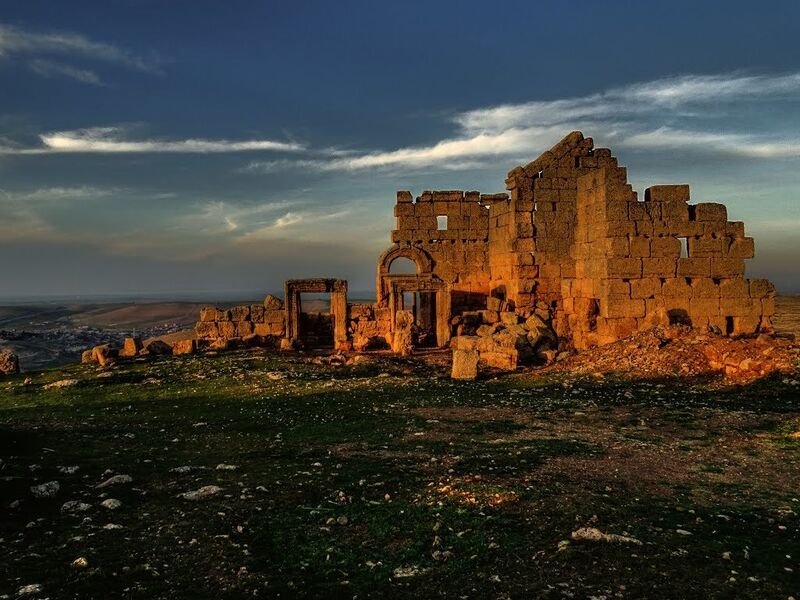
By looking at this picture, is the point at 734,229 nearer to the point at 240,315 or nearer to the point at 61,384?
the point at 240,315

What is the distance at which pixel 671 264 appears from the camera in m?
18.6

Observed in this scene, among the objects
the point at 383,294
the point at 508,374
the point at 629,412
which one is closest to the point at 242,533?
the point at 629,412

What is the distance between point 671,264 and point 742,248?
2.27m

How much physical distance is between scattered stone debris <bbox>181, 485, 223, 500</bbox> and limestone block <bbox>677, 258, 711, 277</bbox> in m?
16.2

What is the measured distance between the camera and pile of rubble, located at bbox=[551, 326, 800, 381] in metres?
13.4

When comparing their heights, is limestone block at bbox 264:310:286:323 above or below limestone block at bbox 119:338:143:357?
above

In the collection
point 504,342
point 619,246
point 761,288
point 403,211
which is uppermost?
point 403,211

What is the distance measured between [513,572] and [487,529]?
0.82m

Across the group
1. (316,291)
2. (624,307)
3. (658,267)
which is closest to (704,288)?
(658,267)

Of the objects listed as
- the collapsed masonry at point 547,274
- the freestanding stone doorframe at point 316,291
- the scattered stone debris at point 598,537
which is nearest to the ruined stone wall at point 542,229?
the collapsed masonry at point 547,274

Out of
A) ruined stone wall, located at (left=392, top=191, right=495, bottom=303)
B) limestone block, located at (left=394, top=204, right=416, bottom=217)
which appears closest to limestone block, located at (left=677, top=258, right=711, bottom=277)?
ruined stone wall, located at (left=392, top=191, right=495, bottom=303)

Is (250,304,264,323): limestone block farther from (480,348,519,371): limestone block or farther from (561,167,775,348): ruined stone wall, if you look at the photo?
(561,167,775,348): ruined stone wall

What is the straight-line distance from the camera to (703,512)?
5.94m

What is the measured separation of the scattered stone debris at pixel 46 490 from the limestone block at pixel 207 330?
58.9 feet
